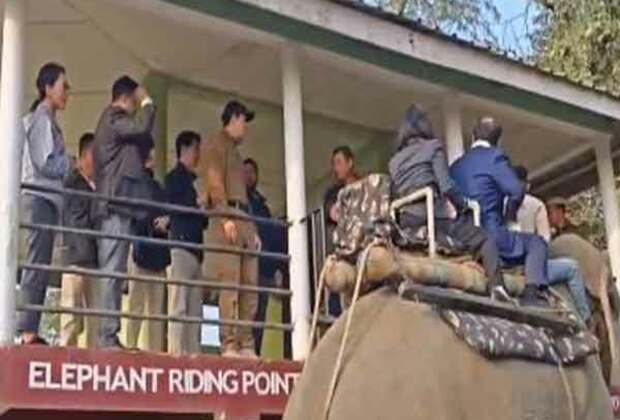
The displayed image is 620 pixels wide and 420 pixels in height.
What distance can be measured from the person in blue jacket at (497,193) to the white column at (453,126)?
2860 mm

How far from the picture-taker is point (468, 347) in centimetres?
551

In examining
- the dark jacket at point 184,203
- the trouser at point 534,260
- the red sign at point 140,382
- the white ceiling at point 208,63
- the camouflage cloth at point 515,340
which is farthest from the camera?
the white ceiling at point 208,63

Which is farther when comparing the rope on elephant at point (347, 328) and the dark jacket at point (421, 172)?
the dark jacket at point (421, 172)

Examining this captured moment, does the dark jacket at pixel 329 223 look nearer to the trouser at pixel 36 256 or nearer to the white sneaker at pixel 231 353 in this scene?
the white sneaker at pixel 231 353

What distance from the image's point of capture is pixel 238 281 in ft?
29.1

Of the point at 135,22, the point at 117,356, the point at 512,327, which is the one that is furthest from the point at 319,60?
the point at 512,327

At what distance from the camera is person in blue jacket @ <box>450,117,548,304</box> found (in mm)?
7250

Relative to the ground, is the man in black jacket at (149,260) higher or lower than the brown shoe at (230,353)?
higher

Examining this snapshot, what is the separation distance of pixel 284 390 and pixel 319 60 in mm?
2719

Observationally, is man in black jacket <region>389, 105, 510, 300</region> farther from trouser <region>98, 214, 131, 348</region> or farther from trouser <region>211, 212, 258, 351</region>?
trouser <region>211, 212, 258, 351</region>

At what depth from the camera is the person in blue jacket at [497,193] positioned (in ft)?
23.8

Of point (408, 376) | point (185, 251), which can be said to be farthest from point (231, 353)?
point (408, 376)

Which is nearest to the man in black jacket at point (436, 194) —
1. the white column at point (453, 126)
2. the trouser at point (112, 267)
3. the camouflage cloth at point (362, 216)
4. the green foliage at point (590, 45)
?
the camouflage cloth at point (362, 216)

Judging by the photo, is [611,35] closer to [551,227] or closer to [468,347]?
[551,227]
